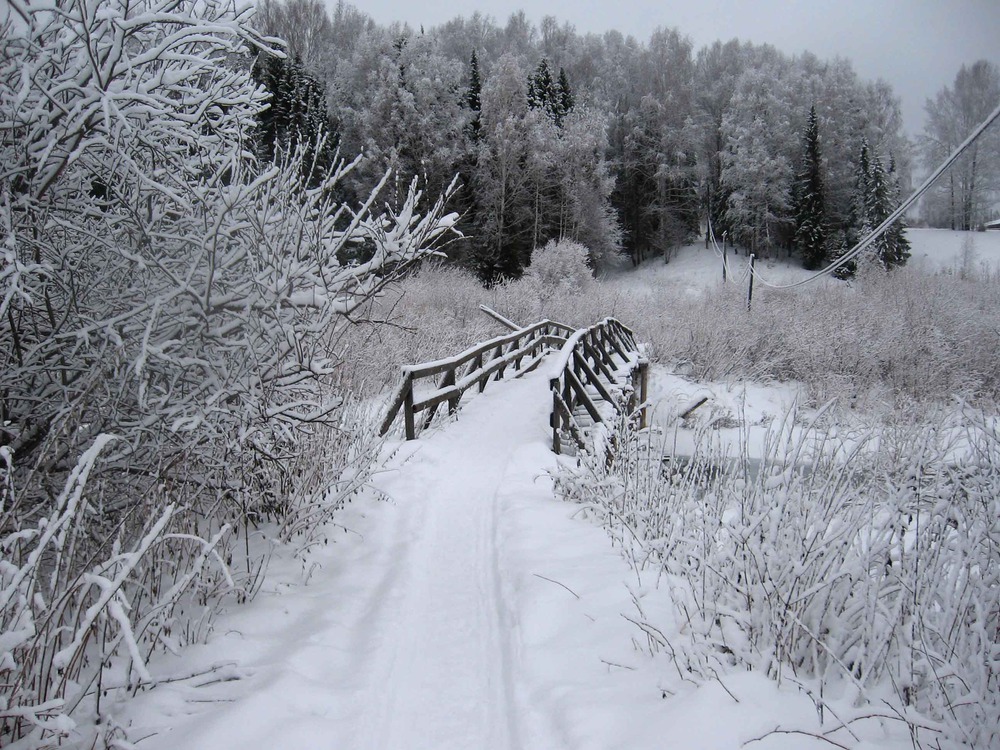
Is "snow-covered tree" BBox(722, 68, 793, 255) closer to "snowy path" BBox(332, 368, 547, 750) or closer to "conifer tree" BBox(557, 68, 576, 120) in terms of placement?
"conifer tree" BBox(557, 68, 576, 120)

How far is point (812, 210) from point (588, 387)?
3418 centimetres

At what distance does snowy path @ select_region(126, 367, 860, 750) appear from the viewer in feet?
7.30

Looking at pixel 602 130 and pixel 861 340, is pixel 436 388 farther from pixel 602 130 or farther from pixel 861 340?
pixel 602 130

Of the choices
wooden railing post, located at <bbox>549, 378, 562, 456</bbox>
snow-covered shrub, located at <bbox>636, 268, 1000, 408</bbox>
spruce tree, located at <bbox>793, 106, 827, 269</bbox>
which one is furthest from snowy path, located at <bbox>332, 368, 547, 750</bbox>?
spruce tree, located at <bbox>793, 106, 827, 269</bbox>

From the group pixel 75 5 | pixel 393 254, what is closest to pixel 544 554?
pixel 393 254

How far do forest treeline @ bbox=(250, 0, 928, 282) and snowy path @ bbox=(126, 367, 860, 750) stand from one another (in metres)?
27.2

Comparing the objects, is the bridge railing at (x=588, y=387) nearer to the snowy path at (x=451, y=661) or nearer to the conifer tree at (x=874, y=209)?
the snowy path at (x=451, y=661)

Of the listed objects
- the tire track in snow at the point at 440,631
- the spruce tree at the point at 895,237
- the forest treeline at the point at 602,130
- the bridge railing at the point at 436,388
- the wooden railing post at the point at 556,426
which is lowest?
the tire track in snow at the point at 440,631

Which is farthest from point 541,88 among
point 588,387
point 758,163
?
point 588,387

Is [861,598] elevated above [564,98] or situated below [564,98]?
below

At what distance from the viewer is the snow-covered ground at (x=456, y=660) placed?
2.21 metres

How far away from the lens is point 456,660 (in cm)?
297

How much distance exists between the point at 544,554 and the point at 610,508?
0.60 m

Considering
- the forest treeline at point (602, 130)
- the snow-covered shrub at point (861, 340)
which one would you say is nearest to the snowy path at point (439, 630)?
the snow-covered shrub at point (861, 340)
